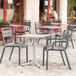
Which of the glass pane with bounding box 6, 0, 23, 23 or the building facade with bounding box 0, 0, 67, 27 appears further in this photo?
the glass pane with bounding box 6, 0, 23, 23

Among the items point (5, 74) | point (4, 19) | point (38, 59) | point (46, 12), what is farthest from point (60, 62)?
point (46, 12)

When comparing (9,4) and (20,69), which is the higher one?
(9,4)

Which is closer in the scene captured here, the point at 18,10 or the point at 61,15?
the point at 18,10

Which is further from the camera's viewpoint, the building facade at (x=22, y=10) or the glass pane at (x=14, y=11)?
the glass pane at (x=14, y=11)

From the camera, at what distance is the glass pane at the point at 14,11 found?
12305 mm

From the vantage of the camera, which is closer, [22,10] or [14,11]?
[14,11]

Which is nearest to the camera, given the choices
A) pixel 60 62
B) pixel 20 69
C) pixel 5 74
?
pixel 5 74

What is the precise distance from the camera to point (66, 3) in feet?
55.6

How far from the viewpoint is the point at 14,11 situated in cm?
1270

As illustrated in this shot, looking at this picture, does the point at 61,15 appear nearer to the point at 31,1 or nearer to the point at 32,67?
the point at 31,1

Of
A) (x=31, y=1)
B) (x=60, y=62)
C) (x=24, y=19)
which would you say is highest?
(x=31, y=1)

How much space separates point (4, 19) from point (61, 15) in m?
5.87

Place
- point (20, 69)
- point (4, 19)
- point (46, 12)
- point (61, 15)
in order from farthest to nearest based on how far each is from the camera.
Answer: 1. point (61, 15)
2. point (46, 12)
3. point (4, 19)
4. point (20, 69)

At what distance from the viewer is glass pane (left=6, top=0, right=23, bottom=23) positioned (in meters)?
12.3
